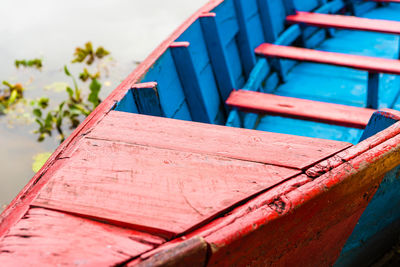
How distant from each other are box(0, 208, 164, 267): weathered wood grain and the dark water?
8.95ft

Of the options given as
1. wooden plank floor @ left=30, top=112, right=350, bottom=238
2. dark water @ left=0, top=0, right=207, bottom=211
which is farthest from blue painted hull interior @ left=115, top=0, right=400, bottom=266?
dark water @ left=0, top=0, right=207, bottom=211

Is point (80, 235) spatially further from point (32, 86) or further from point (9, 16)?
point (9, 16)

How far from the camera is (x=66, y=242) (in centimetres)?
87

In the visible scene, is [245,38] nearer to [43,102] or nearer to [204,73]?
[204,73]

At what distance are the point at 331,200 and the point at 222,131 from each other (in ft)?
1.23

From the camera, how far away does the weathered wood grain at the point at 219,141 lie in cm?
115

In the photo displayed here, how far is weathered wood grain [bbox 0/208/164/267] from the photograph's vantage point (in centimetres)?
83

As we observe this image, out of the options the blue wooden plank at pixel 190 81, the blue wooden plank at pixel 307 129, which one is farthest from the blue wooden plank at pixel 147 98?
the blue wooden plank at pixel 307 129

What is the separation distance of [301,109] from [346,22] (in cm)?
133

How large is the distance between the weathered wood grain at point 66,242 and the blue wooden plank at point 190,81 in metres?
1.23

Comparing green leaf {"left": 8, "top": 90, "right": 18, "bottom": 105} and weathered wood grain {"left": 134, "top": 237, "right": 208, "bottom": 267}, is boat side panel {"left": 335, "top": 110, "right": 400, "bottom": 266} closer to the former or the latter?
weathered wood grain {"left": 134, "top": 237, "right": 208, "bottom": 267}

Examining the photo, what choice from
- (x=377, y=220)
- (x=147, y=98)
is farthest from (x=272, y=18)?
(x=377, y=220)

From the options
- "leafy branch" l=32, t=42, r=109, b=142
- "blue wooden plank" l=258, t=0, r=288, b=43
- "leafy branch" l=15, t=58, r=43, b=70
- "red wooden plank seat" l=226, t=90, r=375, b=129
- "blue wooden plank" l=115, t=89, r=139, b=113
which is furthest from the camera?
"leafy branch" l=15, t=58, r=43, b=70

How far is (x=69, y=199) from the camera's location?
985 mm
